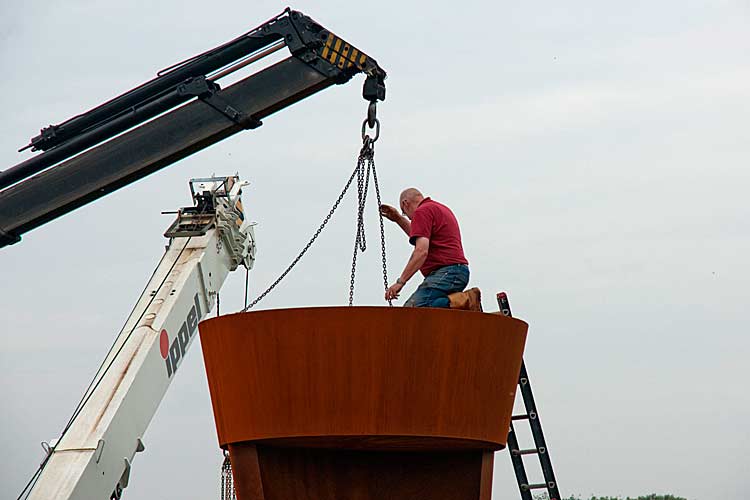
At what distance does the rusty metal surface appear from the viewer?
816cm

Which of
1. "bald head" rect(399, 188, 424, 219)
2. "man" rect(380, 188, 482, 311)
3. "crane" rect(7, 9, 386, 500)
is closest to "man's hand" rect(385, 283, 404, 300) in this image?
"man" rect(380, 188, 482, 311)

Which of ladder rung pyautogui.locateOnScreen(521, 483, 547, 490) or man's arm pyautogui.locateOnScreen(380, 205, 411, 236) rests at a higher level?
man's arm pyautogui.locateOnScreen(380, 205, 411, 236)

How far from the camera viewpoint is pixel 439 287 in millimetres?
9500

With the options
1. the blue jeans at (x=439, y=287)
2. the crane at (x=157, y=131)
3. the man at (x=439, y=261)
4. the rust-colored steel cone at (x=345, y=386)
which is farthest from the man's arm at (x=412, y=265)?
the crane at (x=157, y=131)

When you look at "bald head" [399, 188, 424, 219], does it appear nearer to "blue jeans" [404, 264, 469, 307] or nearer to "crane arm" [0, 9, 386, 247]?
"blue jeans" [404, 264, 469, 307]

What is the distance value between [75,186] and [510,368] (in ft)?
18.7

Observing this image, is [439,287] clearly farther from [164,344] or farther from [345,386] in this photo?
[164,344]

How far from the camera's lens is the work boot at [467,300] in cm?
938

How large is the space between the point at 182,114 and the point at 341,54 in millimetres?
1917

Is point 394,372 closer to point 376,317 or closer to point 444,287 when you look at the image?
point 376,317

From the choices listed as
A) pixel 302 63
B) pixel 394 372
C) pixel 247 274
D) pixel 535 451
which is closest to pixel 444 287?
pixel 394 372

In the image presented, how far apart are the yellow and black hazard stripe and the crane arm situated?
1 cm

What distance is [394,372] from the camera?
8180 mm

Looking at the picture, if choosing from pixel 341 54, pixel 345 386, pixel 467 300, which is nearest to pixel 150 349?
pixel 341 54
